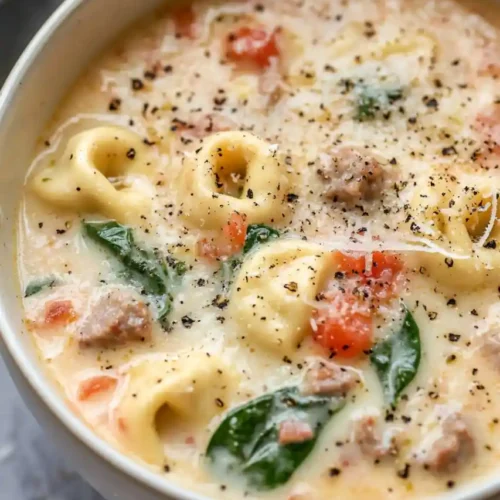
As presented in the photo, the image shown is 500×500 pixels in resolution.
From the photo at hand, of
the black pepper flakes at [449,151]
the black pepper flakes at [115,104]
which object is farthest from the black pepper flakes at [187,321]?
the black pepper flakes at [449,151]

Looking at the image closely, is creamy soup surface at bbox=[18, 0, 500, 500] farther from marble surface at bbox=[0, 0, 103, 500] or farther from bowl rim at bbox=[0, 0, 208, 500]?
marble surface at bbox=[0, 0, 103, 500]

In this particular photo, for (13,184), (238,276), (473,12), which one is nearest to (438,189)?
(238,276)

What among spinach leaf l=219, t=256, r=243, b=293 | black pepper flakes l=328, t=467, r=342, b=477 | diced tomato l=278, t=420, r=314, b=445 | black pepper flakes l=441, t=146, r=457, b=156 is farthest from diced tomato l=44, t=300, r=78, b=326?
black pepper flakes l=441, t=146, r=457, b=156

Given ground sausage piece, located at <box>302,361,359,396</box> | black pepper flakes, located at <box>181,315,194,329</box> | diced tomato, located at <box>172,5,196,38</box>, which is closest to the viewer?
ground sausage piece, located at <box>302,361,359,396</box>

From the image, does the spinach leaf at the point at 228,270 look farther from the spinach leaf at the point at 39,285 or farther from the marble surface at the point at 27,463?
the marble surface at the point at 27,463

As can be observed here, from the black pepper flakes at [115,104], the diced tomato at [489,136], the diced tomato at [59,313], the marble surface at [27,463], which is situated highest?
the diced tomato at [489,136]

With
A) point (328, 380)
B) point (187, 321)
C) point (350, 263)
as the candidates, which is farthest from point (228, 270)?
point (328, 380)
